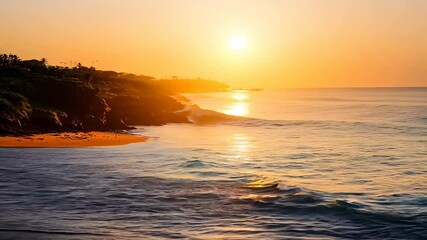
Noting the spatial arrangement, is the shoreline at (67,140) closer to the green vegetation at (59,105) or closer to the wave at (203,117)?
the green vegetation at (59,105)

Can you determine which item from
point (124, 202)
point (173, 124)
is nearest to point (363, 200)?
point (124, 202)

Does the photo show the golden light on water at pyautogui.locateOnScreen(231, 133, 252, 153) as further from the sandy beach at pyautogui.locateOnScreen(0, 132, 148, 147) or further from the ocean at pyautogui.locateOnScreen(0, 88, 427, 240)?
the sandy beach at pyautogui.locateOnScreen(0, 132, 148, 147)

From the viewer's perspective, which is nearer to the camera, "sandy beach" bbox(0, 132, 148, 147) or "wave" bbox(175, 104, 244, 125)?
"sandy beach" bbox(0, 132, 148, 147)

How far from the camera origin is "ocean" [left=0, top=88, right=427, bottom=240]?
15.4 m

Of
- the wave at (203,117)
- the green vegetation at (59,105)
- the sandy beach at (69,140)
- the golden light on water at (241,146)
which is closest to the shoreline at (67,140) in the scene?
the sandy beach at (69,140)

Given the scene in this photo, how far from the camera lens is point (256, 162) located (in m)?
31.5

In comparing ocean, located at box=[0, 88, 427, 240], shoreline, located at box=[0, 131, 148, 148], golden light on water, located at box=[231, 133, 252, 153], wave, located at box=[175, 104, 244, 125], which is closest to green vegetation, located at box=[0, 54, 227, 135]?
shoreline, located at box=[0, 131, 148, 148]

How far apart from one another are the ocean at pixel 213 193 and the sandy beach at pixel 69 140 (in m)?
2.86

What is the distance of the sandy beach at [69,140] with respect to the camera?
38669mm

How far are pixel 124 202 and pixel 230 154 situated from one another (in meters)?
17.6

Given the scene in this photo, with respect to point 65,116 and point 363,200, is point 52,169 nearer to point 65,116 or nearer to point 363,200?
point 363,200

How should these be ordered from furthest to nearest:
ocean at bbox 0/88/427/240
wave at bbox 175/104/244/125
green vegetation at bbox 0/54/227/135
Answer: wave at bbox 175/104/244/125 < green vegetation at bbox 0/54/227/135 < ocean at bbox 0/88/427/240

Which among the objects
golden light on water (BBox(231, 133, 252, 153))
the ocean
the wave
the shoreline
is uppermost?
the wave

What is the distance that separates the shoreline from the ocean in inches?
101
